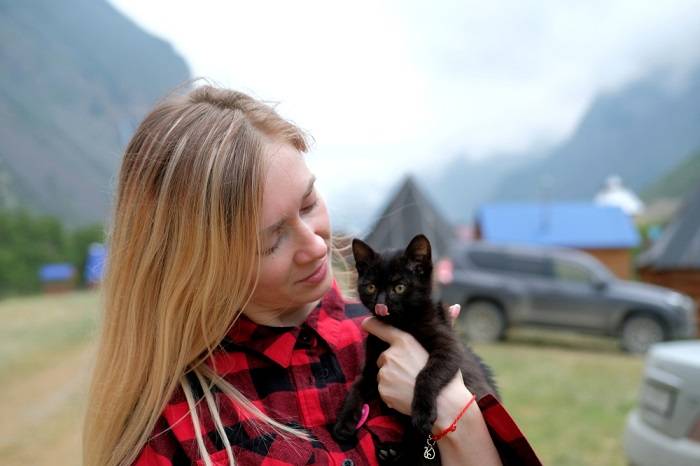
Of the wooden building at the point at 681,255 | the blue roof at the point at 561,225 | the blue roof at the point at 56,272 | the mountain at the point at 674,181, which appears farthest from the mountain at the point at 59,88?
the mountain at the point at 674,181

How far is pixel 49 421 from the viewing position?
7.02m

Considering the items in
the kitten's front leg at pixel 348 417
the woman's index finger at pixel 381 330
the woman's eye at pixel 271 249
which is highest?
the woman's eye at pixel 271 249

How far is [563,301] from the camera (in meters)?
11.4

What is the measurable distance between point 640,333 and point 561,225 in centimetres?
1243

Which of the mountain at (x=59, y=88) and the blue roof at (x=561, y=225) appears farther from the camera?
the blue roof at (x=561, y=225)

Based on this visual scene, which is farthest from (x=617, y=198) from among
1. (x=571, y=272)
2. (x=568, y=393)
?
(x=568, y=393)

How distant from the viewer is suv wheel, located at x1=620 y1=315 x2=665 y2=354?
11.1 metres

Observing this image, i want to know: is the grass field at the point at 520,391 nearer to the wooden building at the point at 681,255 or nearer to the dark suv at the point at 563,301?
the dark suv at the point at 563,301

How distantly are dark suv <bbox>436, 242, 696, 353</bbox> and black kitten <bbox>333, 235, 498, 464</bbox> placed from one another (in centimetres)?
894

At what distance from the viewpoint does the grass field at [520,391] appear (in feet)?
19.4

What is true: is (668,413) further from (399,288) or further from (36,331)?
(36,331)

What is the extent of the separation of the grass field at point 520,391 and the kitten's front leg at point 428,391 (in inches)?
43.7

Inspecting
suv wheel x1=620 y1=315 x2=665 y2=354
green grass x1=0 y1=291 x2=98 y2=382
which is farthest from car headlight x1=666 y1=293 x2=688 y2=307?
green grass x1=0 y1=291 x2=98 y2=382

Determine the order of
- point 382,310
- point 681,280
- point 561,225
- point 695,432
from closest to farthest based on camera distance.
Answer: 1. point 382,310
2. point 695,432
3. point 681,280
4. point 561,225
